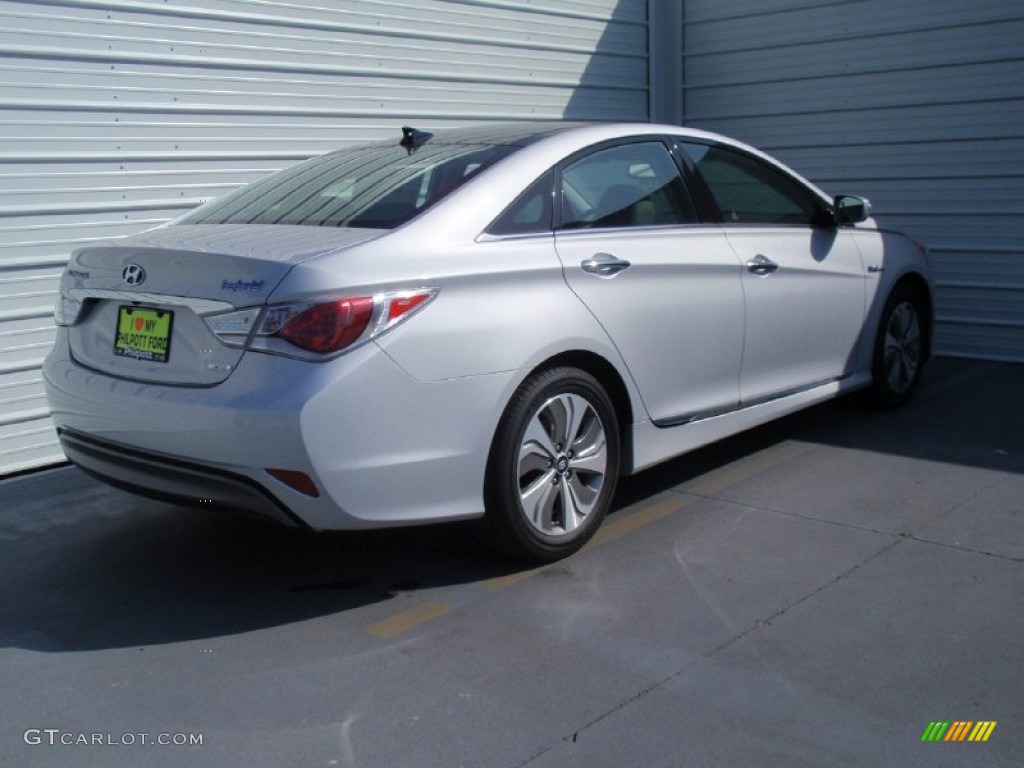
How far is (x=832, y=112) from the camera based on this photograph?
912 centimetres

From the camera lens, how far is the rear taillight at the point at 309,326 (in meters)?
3.61

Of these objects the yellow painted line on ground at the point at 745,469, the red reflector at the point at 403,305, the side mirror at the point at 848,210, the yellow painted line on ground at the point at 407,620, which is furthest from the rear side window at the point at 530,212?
the side mirror at the point at 848,210

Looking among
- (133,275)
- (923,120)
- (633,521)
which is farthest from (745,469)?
(923,120)

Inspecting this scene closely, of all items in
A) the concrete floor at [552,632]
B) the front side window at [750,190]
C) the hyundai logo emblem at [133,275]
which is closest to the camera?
the concrete floor at [552,632]

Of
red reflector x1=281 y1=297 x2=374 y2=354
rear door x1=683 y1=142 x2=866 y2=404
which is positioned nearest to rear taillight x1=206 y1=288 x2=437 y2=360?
red reflector x1=281 y1=297 x2=374 y2=354

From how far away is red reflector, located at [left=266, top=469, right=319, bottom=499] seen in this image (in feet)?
11.8

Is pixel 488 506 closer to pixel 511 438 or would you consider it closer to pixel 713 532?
pixel 511 438

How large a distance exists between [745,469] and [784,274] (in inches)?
38.3

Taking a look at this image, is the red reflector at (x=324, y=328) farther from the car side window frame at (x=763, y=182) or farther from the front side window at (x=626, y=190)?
the car side window frame at (x=763, y=182)

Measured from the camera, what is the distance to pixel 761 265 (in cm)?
530

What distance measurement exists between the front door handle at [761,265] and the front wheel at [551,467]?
119 centimetres

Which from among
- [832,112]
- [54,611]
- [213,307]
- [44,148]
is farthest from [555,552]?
[832,112]

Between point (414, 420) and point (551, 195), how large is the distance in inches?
47.1

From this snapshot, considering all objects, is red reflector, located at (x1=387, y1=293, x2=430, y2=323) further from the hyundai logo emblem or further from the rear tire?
the rear tire
